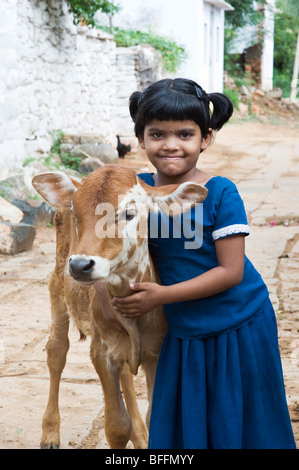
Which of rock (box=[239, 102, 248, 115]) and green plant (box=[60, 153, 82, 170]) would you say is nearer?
green plant (box=[60, 153, 82, 170])

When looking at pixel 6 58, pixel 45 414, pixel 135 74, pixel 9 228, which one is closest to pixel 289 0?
pixel 135 74

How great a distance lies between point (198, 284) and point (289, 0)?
35.1 m

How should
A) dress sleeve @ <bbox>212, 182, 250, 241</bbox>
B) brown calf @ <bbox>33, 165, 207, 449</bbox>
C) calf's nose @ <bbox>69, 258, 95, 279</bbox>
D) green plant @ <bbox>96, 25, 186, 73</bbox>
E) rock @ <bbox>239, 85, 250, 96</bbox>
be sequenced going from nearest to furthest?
calf's nose @ <bbox>69, 258, 95, 279</bbox>
brown calf @ <bbox>33, 165, 207, 449</bbox>
dress sleeve @ <bbox>212, 182, 250, 241</bbox>
green plant @ <bbox>96, 25, 186, 73</bbox>
rock @ <bbox>239, 85, 250, 96</bbox>

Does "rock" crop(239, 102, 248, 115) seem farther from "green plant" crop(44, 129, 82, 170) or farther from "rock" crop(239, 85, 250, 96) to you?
"green plant" crop(44, 129, 82, 170)

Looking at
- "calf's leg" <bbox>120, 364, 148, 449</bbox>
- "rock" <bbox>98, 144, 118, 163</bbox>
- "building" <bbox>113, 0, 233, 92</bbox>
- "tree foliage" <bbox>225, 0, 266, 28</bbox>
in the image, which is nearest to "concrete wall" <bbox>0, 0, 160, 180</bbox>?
"rock" <bbox>98, 144, 118, 163</bbox>

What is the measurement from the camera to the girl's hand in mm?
2274

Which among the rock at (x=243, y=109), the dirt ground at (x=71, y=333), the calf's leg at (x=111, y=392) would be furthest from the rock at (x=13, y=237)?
the rock at (x=243, y=109)

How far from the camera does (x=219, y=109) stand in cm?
268

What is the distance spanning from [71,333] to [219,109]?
2.77 meters

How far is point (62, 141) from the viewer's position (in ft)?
41.1

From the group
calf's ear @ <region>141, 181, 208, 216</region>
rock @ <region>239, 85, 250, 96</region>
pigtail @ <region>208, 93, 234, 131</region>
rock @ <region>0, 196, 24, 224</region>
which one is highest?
pigtail @ <region>208, 93, 234, 131</region>

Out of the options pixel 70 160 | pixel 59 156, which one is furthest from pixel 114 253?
pixel 59 156

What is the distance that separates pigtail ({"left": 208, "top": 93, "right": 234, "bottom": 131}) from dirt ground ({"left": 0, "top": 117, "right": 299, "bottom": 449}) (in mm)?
1751
